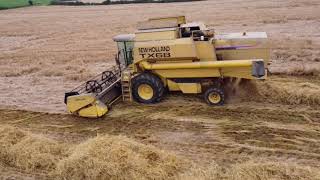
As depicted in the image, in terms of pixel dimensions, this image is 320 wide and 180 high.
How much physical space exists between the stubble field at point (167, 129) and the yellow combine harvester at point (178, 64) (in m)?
0.41

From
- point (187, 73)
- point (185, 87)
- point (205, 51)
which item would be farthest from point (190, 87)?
point (205, 51)

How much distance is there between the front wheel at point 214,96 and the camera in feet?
39.4

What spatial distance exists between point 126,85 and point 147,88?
652 millimetres

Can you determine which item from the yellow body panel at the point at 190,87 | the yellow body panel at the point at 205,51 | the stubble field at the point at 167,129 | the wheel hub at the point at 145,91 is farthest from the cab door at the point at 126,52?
the yellow body panel at the point at 205,51

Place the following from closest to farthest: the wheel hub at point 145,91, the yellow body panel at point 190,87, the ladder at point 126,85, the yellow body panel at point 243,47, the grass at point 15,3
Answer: the yellow body panel at point 243,47 → the yellow body panel at point 190,87 → the wheel hub at point 145,91 → the ladder at point 126,85 → the grass at point 15,3

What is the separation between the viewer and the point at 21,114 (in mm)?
12844

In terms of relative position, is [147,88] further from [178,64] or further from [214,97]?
[214,97]

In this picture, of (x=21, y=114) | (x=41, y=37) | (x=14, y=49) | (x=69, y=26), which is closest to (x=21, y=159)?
(x=21, y=114)

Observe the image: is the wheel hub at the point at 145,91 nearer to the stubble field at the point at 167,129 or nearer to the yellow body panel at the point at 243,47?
the stubble field at the point at 167,129

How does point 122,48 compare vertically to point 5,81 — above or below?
above

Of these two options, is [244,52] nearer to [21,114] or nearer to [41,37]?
[21,114]

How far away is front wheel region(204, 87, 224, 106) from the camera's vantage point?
1202cm

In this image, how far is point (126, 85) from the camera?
12.9 m

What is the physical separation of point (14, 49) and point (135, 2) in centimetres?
2728
